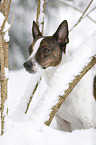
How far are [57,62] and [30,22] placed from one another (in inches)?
66.0

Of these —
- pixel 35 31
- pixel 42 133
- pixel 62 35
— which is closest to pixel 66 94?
pixel 42 133

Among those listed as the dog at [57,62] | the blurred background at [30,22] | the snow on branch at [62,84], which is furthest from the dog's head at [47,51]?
the blurred background at [30,22]

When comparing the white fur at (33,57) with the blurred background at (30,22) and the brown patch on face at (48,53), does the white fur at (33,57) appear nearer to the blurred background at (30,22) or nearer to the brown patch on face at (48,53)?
the brown patch on face at (48,53)

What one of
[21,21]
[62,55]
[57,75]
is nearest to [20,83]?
[21,21]

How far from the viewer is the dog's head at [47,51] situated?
4.11 ft

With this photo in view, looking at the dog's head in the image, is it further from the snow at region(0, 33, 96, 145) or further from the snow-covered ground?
the snow-covered ground

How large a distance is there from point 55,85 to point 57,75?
6 cm

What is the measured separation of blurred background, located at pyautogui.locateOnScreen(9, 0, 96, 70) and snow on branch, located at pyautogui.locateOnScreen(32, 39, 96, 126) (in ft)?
5.02

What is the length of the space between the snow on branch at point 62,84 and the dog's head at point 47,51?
26 centimetres

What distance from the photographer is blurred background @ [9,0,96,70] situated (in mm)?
2672

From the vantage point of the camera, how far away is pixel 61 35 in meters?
1.38

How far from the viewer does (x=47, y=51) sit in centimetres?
133

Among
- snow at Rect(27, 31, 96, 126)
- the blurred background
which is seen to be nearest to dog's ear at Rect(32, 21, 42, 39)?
snow at Rect(27, 31, 96, 126)

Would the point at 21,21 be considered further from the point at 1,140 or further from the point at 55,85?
the point at 1,140
